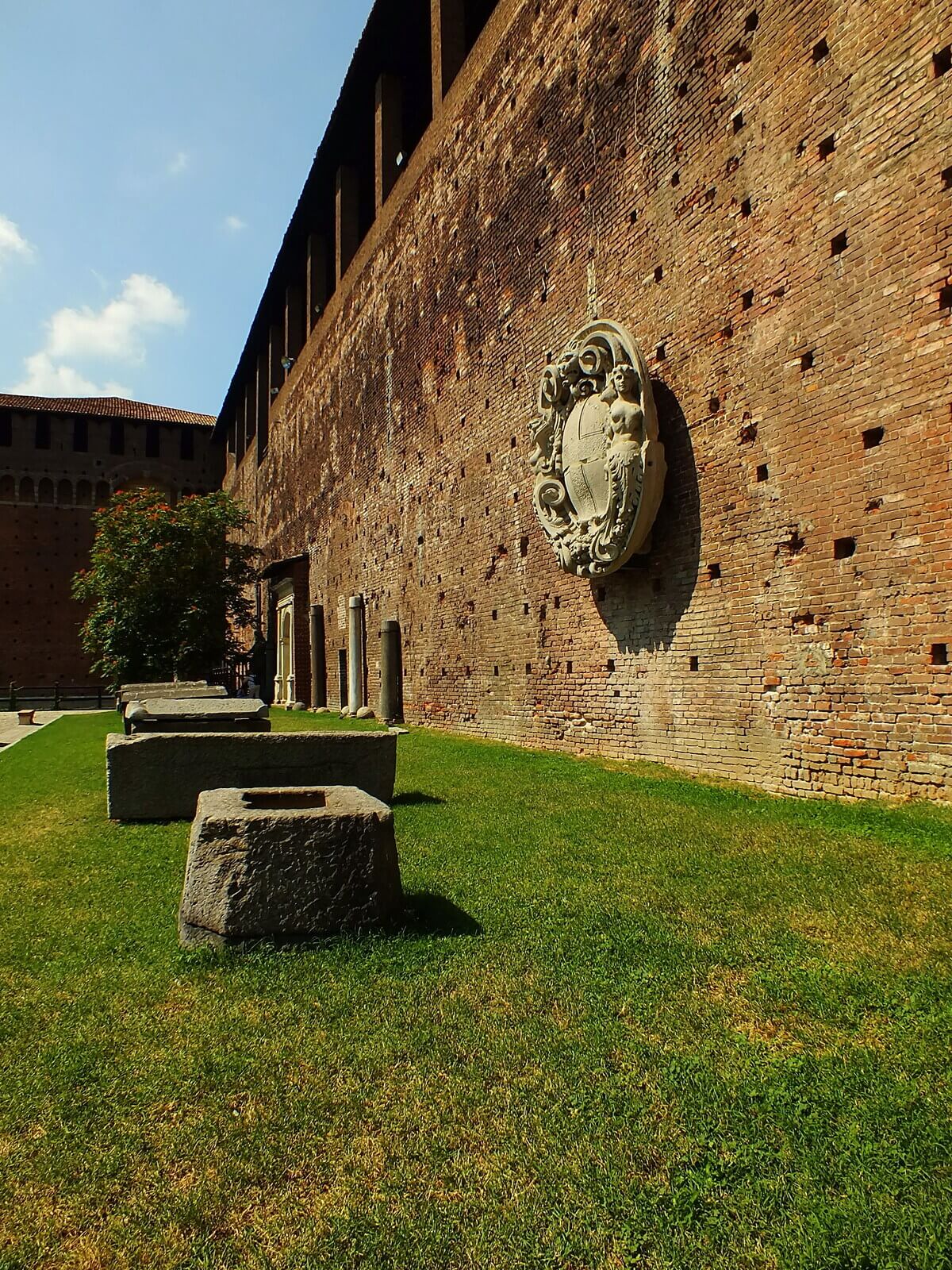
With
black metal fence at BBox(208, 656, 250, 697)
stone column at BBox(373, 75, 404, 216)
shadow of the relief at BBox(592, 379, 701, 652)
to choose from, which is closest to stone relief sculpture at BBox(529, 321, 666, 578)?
shadow of the relief at BBox(592, 379, 701, 652)

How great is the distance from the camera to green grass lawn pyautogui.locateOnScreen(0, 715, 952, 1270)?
151 centimetres

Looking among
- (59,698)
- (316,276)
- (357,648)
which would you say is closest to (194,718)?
(357,648)

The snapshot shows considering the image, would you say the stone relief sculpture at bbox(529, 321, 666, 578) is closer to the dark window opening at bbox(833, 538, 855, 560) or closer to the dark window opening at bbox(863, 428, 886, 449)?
the dark window opening at bbox(833, 538, 855, 560)

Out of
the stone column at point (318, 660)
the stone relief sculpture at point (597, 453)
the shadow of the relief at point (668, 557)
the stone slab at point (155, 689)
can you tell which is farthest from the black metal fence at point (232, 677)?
the shadow of the relief at point (668, 557)

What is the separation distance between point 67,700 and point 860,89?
28866 millimetres

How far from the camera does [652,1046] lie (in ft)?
7.10

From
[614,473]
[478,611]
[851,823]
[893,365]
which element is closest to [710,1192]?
[851,823]

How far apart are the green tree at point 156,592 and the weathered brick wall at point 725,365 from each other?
8647 millimetres

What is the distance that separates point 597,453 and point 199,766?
16.0 ft

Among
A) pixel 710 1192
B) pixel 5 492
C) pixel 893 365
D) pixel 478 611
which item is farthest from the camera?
pixel 5 492

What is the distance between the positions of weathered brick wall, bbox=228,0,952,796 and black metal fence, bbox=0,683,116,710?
724 inches

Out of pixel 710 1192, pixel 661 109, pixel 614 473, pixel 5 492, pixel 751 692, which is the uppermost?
pixel 5 492

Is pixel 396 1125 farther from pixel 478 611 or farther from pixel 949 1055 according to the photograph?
pixel 478 611

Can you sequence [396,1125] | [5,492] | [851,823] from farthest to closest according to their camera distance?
[5,492], [851,823], [396,1125]
